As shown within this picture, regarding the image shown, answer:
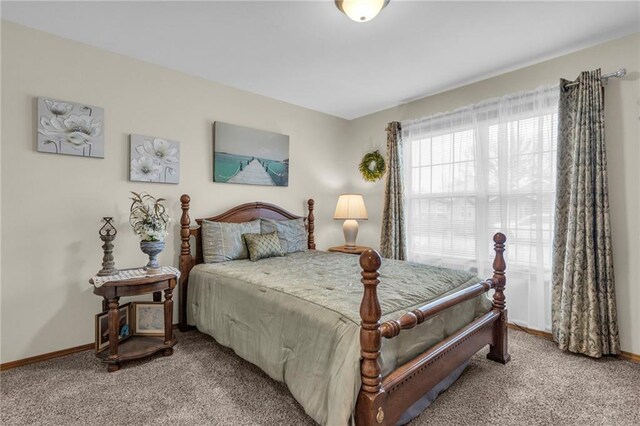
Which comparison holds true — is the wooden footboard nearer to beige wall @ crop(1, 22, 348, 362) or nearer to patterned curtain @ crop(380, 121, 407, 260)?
patterned curtain @ crop(380, 121, 407, 260)

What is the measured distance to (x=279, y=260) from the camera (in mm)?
3062

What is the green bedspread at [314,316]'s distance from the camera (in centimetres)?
150

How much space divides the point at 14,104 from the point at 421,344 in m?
3.24

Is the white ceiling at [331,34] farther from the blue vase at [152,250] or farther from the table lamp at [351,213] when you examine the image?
the blue vase at [152,250]

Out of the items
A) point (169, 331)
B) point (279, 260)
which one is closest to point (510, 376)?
point (279, 260)

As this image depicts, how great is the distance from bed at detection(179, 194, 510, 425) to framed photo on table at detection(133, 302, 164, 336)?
30 centimetres

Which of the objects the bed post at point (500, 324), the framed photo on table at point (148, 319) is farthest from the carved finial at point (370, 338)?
the framed photo on table at point (148, 319)

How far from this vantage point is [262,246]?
318cm

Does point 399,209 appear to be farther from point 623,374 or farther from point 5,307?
point 5,307

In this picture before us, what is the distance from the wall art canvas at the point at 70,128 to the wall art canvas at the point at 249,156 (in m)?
1.04

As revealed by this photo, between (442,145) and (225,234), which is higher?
(442,145)

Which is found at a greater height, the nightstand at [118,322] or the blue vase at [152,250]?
the blue vase at [152,250]

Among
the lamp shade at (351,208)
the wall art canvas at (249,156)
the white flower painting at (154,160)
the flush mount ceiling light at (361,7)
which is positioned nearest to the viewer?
the flush mount ceiling light at (361,7)

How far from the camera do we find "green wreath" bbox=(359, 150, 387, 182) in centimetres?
422
